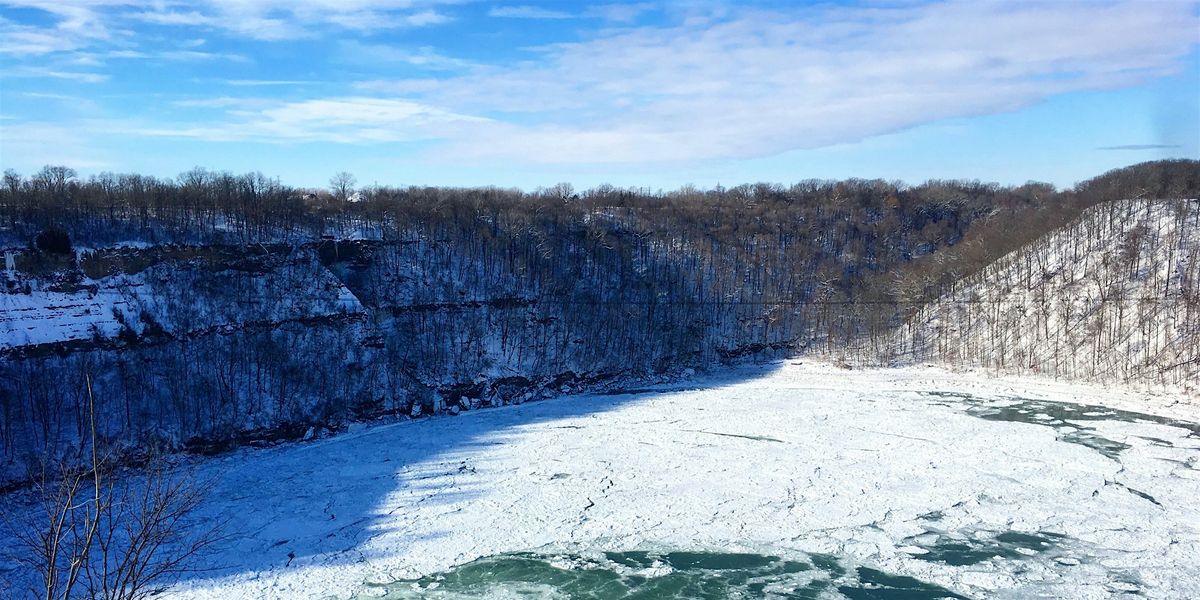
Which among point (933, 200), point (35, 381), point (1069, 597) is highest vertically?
point (933, 200)

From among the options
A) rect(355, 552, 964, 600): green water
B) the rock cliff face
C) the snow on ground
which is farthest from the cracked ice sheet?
the rock cliff face

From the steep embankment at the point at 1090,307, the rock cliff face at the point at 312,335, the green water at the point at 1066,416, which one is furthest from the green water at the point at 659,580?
the steep embankment at the point at 1090,307

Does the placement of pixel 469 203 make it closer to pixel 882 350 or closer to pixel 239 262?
pixel 239 262

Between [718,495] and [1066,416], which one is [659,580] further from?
[1066,416]

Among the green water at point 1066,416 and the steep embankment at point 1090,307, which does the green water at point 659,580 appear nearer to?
the green water at point 1066,416

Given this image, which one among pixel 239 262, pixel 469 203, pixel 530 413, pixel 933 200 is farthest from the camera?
pixel 933 200

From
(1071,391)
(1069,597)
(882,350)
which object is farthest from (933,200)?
(1069,597)
